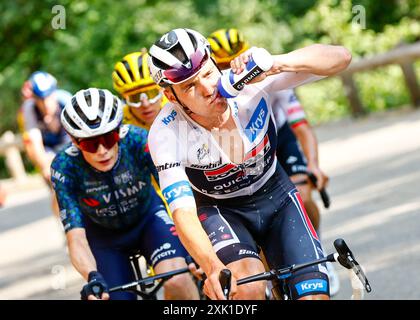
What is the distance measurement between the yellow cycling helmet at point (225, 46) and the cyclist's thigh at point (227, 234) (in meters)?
2.31

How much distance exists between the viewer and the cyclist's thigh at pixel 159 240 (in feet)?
22.0

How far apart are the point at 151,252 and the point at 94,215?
0.46 m

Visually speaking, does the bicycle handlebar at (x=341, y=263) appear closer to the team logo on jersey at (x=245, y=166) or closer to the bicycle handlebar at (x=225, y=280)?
the bicycle handlebar at (x=225, y=280)

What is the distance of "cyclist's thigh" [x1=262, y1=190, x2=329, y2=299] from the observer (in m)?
5.17

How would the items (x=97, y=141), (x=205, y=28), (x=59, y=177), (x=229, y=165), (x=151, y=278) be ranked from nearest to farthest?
(x=229, y=165), (x=151, y=278), (x=97, y=141), (x=59, y=177), (x=205, y=28)

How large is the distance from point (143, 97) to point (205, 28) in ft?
49.9

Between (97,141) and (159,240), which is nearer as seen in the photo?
(97,141)

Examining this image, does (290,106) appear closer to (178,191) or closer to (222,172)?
(222,172)

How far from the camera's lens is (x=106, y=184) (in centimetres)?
670

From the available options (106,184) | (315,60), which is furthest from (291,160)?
(315,60)

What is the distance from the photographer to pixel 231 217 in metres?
5.68

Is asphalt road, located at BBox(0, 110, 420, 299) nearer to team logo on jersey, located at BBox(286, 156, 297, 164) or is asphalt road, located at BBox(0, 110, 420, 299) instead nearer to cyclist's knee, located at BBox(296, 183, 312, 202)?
cyclist's knee, located at BBox(296, 183, 312, 202)

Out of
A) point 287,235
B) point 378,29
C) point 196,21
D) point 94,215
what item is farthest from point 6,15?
point 287,235

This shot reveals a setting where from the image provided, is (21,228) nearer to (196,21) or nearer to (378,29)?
(196,21)
